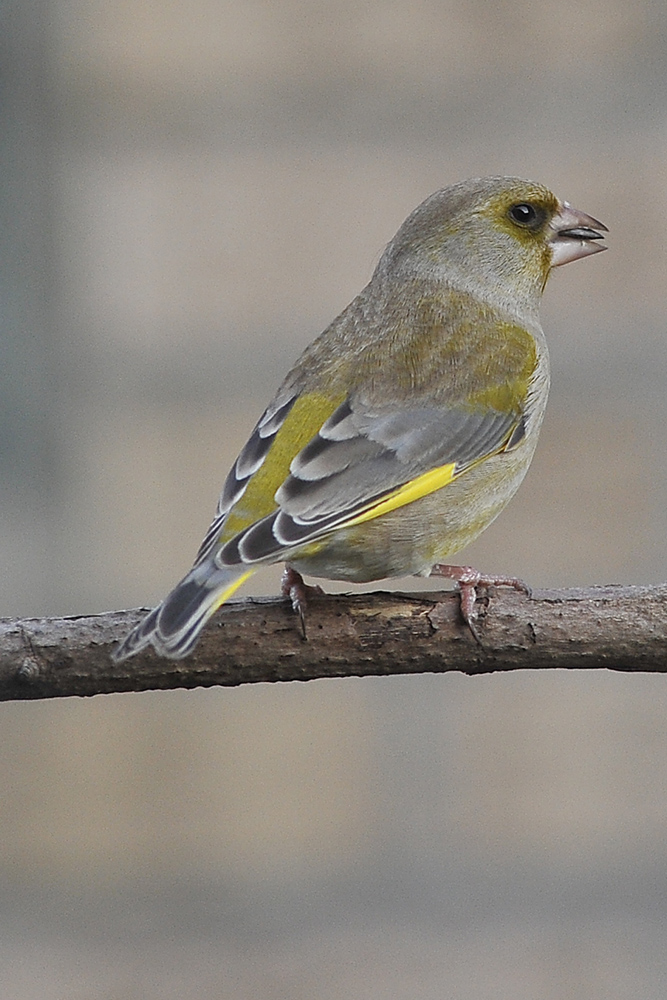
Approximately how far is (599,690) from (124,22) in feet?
6.75

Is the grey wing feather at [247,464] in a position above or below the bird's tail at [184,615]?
above

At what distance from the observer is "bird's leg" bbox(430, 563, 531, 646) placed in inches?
99.0

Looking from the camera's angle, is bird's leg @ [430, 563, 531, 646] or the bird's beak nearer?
bird's leg @ [430, 563, 531, 646]

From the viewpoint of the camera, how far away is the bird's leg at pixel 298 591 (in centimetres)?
254

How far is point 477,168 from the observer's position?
441cm

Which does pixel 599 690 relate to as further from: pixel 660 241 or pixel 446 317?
pixel 446 317

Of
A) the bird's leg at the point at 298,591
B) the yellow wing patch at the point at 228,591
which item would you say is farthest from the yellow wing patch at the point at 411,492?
the yellow wing patch at the point at 228,591

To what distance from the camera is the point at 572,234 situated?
3414 mm

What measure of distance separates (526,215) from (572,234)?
0.10m

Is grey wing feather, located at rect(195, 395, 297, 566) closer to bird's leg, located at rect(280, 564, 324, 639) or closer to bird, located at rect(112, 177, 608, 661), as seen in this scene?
bird, located at rect(112, 177, 608, 661)

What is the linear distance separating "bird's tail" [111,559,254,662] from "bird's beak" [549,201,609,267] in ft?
4.17

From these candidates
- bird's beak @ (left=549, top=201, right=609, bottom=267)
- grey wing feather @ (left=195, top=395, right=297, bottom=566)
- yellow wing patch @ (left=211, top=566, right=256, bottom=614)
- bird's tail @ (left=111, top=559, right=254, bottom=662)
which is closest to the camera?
bird's tail @ (left=111, top=559, right=254, bottom=662)

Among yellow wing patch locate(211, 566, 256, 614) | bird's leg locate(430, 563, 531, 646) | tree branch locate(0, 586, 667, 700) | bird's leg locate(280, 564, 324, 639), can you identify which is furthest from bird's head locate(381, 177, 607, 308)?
yellow wing patch locate(211, 566, 256, 614)

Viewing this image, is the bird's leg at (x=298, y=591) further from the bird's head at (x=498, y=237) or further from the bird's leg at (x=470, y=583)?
the bird's head at (x=498, y=237)
